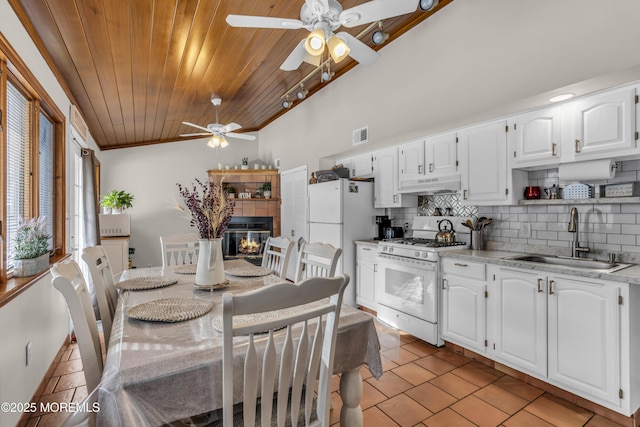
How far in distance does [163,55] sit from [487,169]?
3.06m

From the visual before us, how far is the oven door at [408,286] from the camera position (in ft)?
9.74

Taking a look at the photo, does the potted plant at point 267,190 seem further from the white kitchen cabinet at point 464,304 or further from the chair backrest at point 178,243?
the white kitchen cabinet at point 464,304

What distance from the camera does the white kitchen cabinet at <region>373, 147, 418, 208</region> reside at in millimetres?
3768

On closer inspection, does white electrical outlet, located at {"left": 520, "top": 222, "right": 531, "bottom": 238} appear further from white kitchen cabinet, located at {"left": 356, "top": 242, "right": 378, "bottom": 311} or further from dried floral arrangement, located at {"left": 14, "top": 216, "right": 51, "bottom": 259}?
dried floral arrangement, located at {"left": 14, "top": 216, "right": 51, "bottom": 259}

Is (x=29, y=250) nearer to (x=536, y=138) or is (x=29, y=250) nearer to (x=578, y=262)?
(x=536, y=138)

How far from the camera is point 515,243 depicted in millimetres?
2916

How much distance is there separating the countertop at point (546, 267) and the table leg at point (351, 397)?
1.61 metres

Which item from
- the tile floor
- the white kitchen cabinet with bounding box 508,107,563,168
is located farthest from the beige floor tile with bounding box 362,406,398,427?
the white kitchen cabinet with bounding box 508,107,563,168

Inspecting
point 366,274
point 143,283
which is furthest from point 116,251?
point 366,274

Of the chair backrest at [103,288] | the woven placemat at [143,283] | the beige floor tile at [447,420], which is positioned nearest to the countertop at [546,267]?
the beige floor tile at [447,420]

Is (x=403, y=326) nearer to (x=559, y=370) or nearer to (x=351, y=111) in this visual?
(x=559, y=370)

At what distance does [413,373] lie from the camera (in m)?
2.49

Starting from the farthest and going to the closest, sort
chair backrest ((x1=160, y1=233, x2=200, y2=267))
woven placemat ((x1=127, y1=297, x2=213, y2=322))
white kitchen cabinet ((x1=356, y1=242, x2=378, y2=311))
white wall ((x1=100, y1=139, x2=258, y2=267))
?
1. white wall ((x1=100, y1=139, x2=258, y2=267))
2. white kitchen cabinet ((x1=356, y1=242, x2=378, y2=311))
3. chair backrest ((x1=160, y1=233, x2=200, y2=267))
4. woven placemat ((x1=127, y1=297, x2=213, y2=322))

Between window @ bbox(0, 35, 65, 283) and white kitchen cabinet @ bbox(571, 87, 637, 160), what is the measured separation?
3.60 meters
